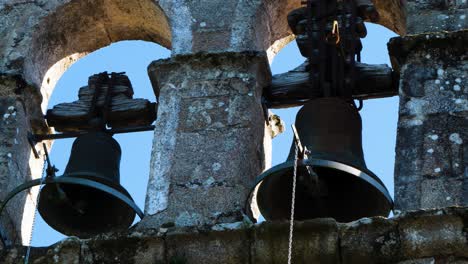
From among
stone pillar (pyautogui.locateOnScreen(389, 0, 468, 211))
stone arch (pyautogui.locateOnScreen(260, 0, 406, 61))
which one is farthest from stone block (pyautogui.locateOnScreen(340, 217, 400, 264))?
stone arch (pyautogui.locateOnScreen(260, 0, 406, 61))

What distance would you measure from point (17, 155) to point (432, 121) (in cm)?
267

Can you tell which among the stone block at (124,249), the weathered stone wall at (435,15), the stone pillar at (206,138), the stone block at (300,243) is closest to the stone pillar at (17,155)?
the stone pillar at (206,138)

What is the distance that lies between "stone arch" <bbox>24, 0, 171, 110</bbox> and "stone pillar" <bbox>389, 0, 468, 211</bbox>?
6.09ft

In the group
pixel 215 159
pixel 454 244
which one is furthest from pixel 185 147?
pixel 454 244

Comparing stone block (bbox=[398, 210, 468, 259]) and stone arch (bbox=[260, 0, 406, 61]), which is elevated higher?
stone arch (bbox=[260, 0, 406, 61])

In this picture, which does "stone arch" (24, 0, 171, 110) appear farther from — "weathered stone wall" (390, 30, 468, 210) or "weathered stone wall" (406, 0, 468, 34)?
"weathered stone wall" (390, 30, 468, 210)

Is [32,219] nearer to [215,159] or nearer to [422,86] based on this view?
[215,159]

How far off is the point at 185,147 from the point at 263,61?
0.85 meters

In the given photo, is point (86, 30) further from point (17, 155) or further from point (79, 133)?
point (17, 155)

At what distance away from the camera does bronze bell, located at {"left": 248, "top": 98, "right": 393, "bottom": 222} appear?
37.5 feet

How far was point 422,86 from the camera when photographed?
11.9 metres

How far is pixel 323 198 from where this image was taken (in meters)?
11.6

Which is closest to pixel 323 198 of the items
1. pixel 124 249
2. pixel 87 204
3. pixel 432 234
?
pixel 432 234

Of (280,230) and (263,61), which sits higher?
(263,61)
